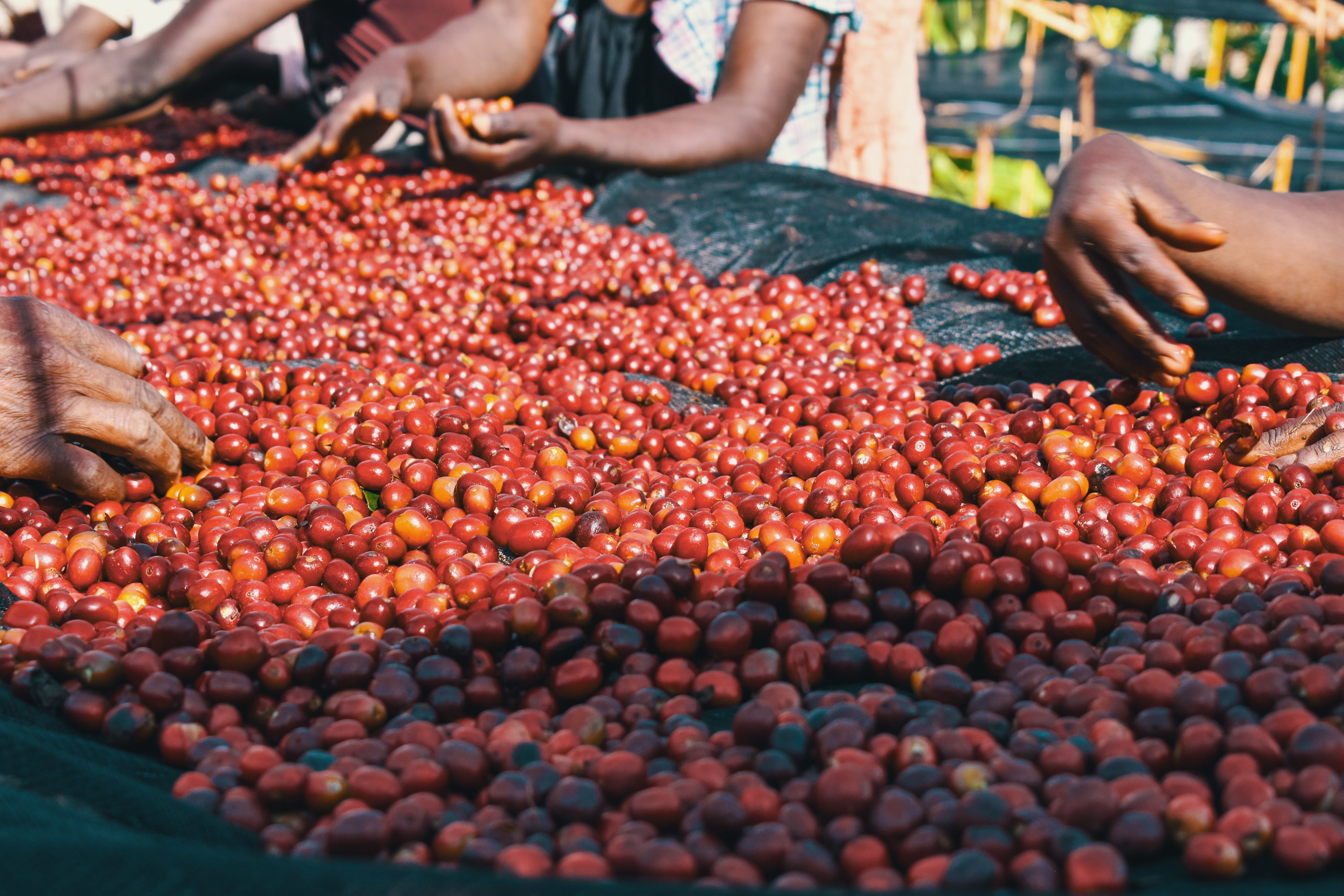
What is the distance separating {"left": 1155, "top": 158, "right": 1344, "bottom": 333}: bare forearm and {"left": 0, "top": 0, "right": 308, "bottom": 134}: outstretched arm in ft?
19.1

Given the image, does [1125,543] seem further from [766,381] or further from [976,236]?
[976,236]

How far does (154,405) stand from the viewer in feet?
9.20

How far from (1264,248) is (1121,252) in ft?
2.06

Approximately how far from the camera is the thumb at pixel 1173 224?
8.27 feet

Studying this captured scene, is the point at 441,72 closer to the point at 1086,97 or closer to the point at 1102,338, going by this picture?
the point at 1102,338

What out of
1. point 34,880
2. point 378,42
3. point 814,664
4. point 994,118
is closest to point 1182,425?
point 814,664

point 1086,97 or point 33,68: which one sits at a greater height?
point 1086,97

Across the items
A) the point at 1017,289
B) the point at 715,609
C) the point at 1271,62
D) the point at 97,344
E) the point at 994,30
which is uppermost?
the point at 994,30

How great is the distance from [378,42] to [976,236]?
4725mm

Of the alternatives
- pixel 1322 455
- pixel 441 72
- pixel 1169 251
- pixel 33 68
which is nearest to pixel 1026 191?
pixel 441 72

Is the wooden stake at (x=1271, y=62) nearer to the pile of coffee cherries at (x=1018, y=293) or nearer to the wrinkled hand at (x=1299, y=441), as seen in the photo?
the pile of coffee cherries at (x=1018, y=293)

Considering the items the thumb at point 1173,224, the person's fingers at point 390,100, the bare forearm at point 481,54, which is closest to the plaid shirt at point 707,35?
the bare forearm at point 481,54

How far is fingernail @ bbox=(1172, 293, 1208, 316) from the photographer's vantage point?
249 cm

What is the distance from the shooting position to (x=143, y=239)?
5465mm
